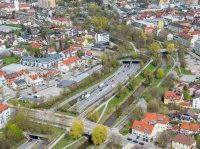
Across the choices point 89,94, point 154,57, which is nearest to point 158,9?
point 154,57

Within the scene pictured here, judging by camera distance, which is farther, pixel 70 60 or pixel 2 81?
pixel 70 60

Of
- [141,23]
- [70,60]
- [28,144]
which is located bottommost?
[28,144]

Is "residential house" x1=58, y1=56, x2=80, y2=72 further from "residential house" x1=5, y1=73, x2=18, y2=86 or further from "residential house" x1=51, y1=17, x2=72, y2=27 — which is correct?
"residential house" x1=51, y1=17, x2=72, y2=27

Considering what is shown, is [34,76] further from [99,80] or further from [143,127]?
[143,127]

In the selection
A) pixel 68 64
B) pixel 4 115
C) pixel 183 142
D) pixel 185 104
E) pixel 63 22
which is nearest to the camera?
pixel 183 142

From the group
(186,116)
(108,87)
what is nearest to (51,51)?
(108,87)

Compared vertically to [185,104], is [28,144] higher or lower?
lower

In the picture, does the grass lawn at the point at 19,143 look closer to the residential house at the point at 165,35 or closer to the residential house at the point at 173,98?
the residential house at the point at 173,98

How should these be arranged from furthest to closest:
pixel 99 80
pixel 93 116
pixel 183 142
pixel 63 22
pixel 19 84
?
1. pixel 63 22
2. pixel 99 80
3. pixel 19 84
4. pixel 93 116
5. pixel 183 142
